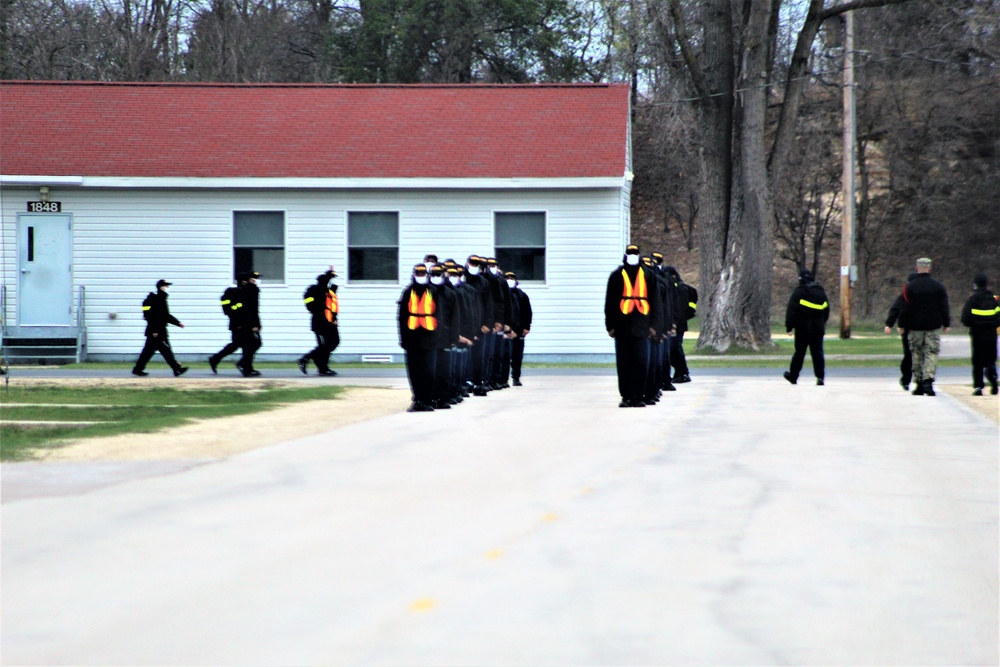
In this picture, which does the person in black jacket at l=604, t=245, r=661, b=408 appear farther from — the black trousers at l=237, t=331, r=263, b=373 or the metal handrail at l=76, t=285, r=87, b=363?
the metal handrail at l=76, t=285, r=87, b=363

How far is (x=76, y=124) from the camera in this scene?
30.1 metres

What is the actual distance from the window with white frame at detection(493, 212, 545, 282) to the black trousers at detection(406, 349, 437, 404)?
11.3m

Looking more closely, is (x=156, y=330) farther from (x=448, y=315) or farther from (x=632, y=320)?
(x=632, y=320)

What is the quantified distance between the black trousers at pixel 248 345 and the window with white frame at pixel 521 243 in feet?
21.4

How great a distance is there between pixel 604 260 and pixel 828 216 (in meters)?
30.4

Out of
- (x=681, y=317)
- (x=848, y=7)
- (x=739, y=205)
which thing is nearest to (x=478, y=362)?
(x=681, y=317)

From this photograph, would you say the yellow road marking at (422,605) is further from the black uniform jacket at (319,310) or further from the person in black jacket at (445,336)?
the black uniform jacket at (319,310)

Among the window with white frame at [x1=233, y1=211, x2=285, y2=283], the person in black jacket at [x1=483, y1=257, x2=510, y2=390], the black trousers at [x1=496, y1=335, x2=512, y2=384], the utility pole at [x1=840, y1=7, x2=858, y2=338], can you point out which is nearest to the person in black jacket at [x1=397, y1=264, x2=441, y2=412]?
the person in black jacket at [x1=483, y1=257, x2=510, y2=390]

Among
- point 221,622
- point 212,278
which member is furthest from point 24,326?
point 221,622

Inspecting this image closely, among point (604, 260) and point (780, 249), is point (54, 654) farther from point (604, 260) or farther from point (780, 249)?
point (780, 249)

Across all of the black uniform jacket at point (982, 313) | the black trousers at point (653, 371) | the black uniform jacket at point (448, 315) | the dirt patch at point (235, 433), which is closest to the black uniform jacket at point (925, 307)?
the black uniform jacket at point (982, 313)

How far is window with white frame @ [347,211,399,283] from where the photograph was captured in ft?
95.0

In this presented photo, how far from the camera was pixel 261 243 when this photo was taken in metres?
29.0

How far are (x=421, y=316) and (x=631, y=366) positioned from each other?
2.87m
